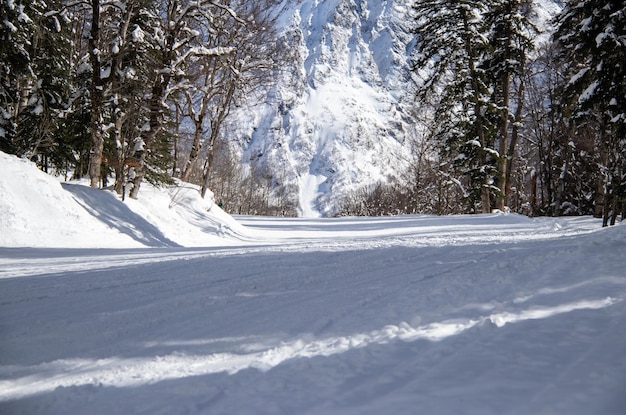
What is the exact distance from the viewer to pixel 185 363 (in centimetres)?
269

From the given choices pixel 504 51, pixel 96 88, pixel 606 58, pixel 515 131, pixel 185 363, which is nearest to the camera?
pixel 185 363

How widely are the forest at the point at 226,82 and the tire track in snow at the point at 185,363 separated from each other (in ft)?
29.8

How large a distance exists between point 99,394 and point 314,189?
170053 mm

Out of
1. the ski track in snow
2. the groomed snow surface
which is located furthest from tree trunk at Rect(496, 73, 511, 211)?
the ski track in snow

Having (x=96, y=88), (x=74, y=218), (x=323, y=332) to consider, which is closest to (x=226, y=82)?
(x=96, y=88)

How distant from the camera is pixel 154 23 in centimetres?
1337

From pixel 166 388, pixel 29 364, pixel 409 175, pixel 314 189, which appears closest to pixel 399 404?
pixel 166 388

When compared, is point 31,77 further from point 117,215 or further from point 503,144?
point 503,144

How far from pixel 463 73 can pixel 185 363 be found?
18.4 m

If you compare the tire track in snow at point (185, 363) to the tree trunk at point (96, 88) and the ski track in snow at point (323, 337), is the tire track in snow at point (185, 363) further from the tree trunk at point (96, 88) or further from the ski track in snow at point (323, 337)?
the tree trunk at point (96, 88)

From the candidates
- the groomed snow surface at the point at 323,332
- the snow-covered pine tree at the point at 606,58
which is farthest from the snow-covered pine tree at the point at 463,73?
the groomed snow surface at the point at 323,332

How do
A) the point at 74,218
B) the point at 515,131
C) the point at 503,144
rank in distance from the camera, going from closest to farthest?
the point at 74,218 < the point at 503,144 < the point at 515,131

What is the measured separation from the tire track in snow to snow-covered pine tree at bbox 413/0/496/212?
1543cm

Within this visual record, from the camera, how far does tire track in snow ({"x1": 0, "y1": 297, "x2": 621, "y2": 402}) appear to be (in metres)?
2.47
